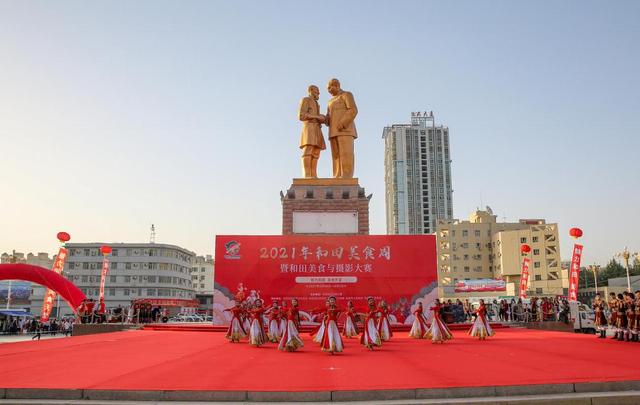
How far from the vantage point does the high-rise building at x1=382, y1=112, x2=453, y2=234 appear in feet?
252

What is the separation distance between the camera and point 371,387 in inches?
241

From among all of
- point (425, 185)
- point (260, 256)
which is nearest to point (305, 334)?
point (260, 256)

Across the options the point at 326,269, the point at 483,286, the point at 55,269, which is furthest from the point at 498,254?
the point at 55,269

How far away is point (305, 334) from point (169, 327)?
624 centimetres

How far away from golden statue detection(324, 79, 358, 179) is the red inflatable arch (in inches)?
428

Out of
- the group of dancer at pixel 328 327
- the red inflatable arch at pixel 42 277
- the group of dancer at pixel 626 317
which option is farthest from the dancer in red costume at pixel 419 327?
the red inflatable arch at pixel 42 277

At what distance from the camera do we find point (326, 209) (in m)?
20.0

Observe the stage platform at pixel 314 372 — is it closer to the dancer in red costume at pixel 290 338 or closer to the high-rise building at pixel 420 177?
the dancer in red costume at pixel 290 338

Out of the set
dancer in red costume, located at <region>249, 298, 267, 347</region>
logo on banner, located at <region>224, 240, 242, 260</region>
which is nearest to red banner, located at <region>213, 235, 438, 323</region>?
logo on banner, located at <region>224, 240, 242, 260</region>

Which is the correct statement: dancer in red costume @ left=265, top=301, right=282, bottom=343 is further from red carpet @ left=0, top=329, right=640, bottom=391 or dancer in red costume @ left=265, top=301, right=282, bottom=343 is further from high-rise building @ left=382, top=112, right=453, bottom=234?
high-rise building @ left=382, top=112, right=453, bottom=234

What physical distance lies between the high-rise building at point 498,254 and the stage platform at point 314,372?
38.0m

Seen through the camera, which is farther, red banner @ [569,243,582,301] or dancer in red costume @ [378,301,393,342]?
red banner @ [569,243,582,301]

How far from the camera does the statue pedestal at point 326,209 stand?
65.1ft

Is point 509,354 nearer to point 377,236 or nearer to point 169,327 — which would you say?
point 377,236
